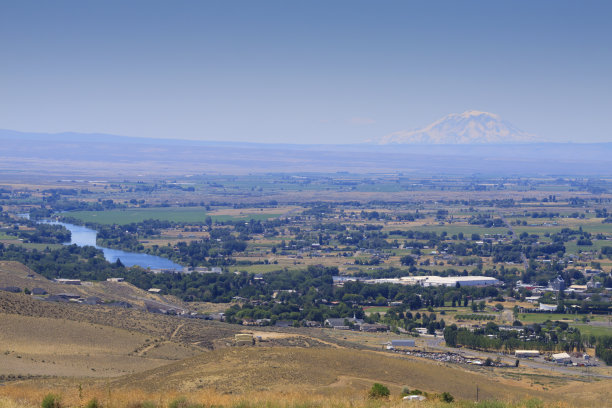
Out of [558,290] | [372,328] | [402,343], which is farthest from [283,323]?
[558,290]

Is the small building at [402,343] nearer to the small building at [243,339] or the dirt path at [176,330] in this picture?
the small building at [243,339]

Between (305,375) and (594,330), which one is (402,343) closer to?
(594,330)

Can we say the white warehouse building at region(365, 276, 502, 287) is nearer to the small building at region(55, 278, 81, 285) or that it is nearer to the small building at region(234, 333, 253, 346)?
the small building at region(55, 278, 81, 285)

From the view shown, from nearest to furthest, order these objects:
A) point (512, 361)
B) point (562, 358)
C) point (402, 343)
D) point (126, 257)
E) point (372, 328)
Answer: point (512, 361) → point (562, 358) → point (402, 343) → point (372, 328) → point (126, 257)

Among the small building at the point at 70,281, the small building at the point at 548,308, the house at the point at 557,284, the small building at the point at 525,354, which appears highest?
the small building at the point at 525,354

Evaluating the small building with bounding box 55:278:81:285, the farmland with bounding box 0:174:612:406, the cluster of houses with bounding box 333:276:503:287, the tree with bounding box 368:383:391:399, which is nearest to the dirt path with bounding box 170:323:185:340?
the farmland with bounding box 0:174:612:406

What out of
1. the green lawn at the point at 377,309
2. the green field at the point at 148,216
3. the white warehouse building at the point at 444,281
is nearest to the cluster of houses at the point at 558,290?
the white warehouse building at the point at 444,281

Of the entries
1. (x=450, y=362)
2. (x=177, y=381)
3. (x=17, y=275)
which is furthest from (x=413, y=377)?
(x=17, y=275)

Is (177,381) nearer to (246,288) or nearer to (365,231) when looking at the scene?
(246,288)
